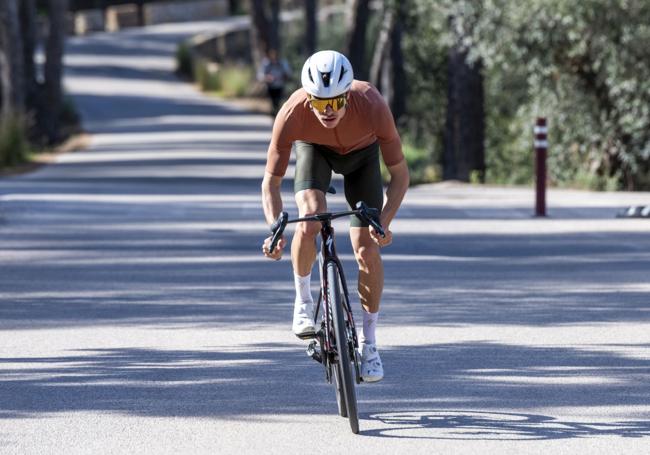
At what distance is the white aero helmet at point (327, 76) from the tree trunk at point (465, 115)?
20.2 metres

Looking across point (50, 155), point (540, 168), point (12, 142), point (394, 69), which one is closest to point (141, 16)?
point (394, 69)

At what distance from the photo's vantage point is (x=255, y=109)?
45125mm

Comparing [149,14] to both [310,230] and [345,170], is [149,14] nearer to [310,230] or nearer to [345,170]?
[345,170]

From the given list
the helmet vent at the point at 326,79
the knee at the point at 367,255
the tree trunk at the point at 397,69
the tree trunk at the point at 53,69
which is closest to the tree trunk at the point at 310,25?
the tree trunk at the point at 397,69

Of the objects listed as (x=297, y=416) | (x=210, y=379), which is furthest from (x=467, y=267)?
(x=297, y=416)

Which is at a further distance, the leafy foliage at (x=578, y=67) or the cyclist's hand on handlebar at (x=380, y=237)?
the leafy foliage at (x=578, y=67)

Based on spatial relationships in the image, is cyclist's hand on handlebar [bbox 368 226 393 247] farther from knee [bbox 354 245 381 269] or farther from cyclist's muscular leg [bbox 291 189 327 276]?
cyclist's muscular leg [bbox 291 189 327 276]

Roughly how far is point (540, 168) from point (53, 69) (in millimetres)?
20080

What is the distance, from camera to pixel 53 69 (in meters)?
36.7

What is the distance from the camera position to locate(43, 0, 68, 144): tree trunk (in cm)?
3506

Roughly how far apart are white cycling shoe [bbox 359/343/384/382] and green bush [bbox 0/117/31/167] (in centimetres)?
2085

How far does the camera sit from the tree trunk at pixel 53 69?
115 ft

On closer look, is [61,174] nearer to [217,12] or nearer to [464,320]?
[464,320]

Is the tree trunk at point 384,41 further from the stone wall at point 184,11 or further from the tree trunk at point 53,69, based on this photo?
the stone wall at point 184,11
